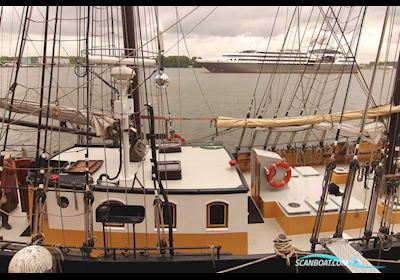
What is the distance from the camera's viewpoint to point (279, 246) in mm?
5023

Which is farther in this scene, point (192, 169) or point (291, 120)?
point (291, 120)

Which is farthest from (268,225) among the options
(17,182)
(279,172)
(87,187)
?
(17,182)

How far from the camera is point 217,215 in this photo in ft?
18.6

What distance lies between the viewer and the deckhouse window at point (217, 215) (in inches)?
222

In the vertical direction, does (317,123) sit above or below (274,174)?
above

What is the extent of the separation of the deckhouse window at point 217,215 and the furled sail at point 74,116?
6.44ft

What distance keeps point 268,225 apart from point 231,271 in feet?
5.34

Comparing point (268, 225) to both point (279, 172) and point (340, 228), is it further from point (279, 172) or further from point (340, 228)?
point (340, 228)

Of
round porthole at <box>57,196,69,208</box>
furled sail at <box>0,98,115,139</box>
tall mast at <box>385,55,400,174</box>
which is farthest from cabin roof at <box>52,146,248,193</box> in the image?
tall mast at <box>385,55,400,174</box>

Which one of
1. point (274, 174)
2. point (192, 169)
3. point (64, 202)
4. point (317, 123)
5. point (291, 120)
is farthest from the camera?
point (317, 123)

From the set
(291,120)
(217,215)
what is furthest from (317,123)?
(217,215)

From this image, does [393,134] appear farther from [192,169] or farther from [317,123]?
[192,169]

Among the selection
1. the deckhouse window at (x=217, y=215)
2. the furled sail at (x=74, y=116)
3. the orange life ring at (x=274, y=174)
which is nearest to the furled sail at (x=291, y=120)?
the orange life ring at (x=274, y=174)

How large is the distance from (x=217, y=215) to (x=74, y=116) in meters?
3.14
